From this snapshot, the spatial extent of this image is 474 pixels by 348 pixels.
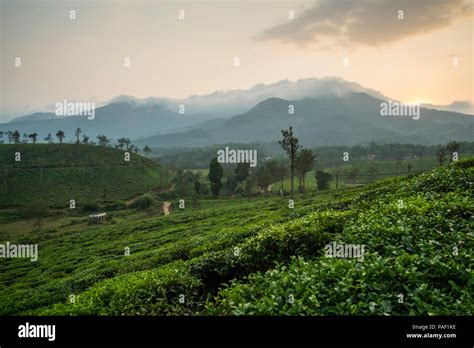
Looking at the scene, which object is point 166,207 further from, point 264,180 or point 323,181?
point 323,181

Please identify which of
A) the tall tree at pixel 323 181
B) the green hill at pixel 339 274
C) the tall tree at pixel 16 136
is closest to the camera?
the green hill at pixel 339 274

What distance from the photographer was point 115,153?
126062mm

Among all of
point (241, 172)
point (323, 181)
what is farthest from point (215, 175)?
point (323, 181)

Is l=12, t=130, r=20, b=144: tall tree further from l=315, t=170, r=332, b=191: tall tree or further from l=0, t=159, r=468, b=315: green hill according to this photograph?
l=0, t=159, r=468, b=315: green hill

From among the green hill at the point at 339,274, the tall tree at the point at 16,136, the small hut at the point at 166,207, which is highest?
the tall tree at the point at 16,136

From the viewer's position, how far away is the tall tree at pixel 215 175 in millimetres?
89562

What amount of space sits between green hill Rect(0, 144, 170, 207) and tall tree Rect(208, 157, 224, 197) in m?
27.2

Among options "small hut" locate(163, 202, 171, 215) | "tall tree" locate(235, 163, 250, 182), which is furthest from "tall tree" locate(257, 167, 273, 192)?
"small hut" locate(163, 202, 171, 215)

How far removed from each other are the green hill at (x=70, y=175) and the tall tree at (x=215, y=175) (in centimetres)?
2721

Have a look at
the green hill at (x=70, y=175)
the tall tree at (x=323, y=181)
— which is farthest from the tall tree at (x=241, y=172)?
the green hill at (x=70, y=175)

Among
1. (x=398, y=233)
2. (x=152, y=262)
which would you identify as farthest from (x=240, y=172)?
(x=398, y=233)

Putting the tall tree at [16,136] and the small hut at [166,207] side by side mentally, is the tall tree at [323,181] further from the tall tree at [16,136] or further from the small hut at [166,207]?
the tall tree at [16,136]
